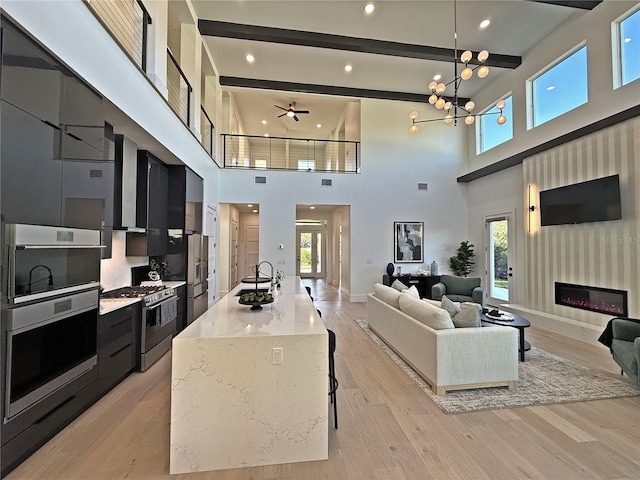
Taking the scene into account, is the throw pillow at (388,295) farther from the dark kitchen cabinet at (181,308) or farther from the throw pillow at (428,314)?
the dark kitchen cabinet at (181,308)

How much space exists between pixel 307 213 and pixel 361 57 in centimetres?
560

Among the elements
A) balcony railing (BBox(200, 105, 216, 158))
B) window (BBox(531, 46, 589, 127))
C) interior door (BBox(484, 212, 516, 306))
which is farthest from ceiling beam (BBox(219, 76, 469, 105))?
interior door (BBox(484, 212, 516, 306))

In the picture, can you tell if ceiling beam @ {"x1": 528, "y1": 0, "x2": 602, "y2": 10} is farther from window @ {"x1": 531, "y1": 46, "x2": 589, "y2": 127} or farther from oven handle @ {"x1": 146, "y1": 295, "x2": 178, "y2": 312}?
oven handle @ {"x1": 146, "y1": 295, "x2": 178, "y2": 312}

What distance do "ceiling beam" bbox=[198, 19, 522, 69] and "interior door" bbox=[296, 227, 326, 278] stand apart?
25.2ft

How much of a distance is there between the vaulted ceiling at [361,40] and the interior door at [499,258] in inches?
139

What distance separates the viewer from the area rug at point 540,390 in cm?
282

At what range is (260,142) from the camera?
41.2 ft

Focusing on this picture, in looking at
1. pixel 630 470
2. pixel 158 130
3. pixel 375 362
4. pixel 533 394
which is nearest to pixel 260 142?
pixel 158 130

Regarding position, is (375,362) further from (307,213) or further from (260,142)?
(260,142)

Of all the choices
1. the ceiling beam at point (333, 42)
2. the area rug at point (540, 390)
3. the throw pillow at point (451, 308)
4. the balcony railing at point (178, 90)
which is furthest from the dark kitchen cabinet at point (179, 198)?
the throw pillow at point (451, 308)

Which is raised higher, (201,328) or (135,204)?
(135,204)

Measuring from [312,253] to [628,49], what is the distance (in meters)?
10.4

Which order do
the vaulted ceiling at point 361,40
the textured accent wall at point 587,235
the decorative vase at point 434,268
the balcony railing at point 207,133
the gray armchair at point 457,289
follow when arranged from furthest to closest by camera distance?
the decorative vase at point 434,268
the balcony railing at point 207,133
the gray armchair at point 457,289
the vaulted ceiling at point 361,40
the textured accent wall at point 587,235

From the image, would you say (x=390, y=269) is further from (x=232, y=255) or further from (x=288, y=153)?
(x=288, y=153)
